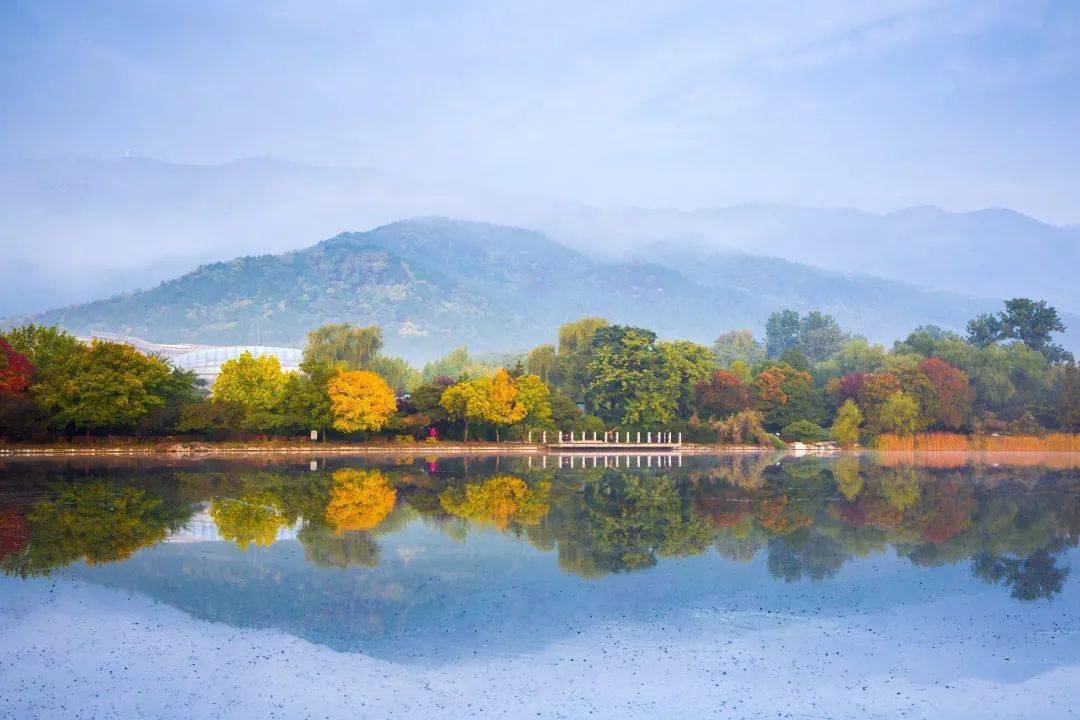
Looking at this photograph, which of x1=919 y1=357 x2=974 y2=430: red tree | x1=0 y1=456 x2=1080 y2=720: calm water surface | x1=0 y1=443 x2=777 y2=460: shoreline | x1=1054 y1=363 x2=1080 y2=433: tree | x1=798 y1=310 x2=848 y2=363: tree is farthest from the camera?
x1=798 y1=310 x2=848 y2=363: tree

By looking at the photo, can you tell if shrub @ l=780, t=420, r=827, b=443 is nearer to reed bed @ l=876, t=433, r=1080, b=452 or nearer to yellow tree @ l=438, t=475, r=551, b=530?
reed bed @ l=876, t=433, r=1080, b=452

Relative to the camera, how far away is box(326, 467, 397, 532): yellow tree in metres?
27.4

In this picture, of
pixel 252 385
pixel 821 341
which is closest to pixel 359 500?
pixel 252 385

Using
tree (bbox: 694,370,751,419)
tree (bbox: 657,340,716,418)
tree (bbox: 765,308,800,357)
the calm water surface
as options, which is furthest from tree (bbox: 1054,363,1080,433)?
tree (bbox: 765,308,800,357)

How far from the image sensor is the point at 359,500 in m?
32.5

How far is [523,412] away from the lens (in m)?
65.1

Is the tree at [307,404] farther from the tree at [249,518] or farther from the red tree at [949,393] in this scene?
the red tree at [949,393]

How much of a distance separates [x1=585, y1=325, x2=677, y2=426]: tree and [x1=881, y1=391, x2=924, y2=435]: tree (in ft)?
53.1

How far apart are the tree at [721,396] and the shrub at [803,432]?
3.69 m

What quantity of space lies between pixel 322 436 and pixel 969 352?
57.1 meters

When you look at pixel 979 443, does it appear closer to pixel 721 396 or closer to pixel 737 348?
pixel 721 396

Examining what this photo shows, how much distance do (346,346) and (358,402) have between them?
23.5 m

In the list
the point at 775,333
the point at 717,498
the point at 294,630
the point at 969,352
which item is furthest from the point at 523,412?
the point at 775,333

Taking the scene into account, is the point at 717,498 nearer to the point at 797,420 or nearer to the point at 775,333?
the point at 797,420
